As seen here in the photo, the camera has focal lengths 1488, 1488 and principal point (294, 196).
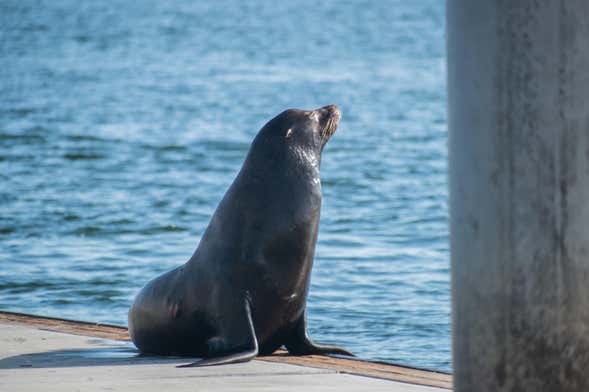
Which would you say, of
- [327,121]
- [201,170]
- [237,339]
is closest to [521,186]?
[237,339]

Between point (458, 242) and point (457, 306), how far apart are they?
186 mm

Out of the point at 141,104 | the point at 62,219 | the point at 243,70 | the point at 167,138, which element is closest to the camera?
A: the point at 62,219

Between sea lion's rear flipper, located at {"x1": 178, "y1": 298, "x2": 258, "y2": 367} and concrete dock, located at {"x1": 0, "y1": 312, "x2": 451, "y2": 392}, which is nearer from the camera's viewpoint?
concrete dock, located at {"x1": 0, "y1": 312, "x2": 451, "y2": 392}

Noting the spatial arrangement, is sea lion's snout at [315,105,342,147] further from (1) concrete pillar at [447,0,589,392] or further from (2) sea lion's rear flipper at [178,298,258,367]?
(1) concrete pillar at [447,0,589,392]

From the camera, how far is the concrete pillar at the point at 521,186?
395 cm

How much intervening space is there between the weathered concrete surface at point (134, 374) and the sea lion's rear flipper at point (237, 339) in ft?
0.45

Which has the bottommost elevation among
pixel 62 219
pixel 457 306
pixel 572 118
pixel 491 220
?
pixel 62 219

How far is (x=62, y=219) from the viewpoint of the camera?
56.1ft

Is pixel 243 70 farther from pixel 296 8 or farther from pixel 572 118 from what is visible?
pixel 296 8

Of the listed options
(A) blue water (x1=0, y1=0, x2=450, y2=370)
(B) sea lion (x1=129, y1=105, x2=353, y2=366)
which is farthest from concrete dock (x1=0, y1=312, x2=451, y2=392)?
(A) blue water (x1=0, y1=0, x2=450, y2=370)

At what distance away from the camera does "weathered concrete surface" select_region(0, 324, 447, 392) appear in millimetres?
5879

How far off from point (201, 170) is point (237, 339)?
1588 centimetres

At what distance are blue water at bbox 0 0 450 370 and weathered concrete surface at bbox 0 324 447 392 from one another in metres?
2.26

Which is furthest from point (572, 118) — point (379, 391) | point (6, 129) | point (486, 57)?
point (6, 129)
